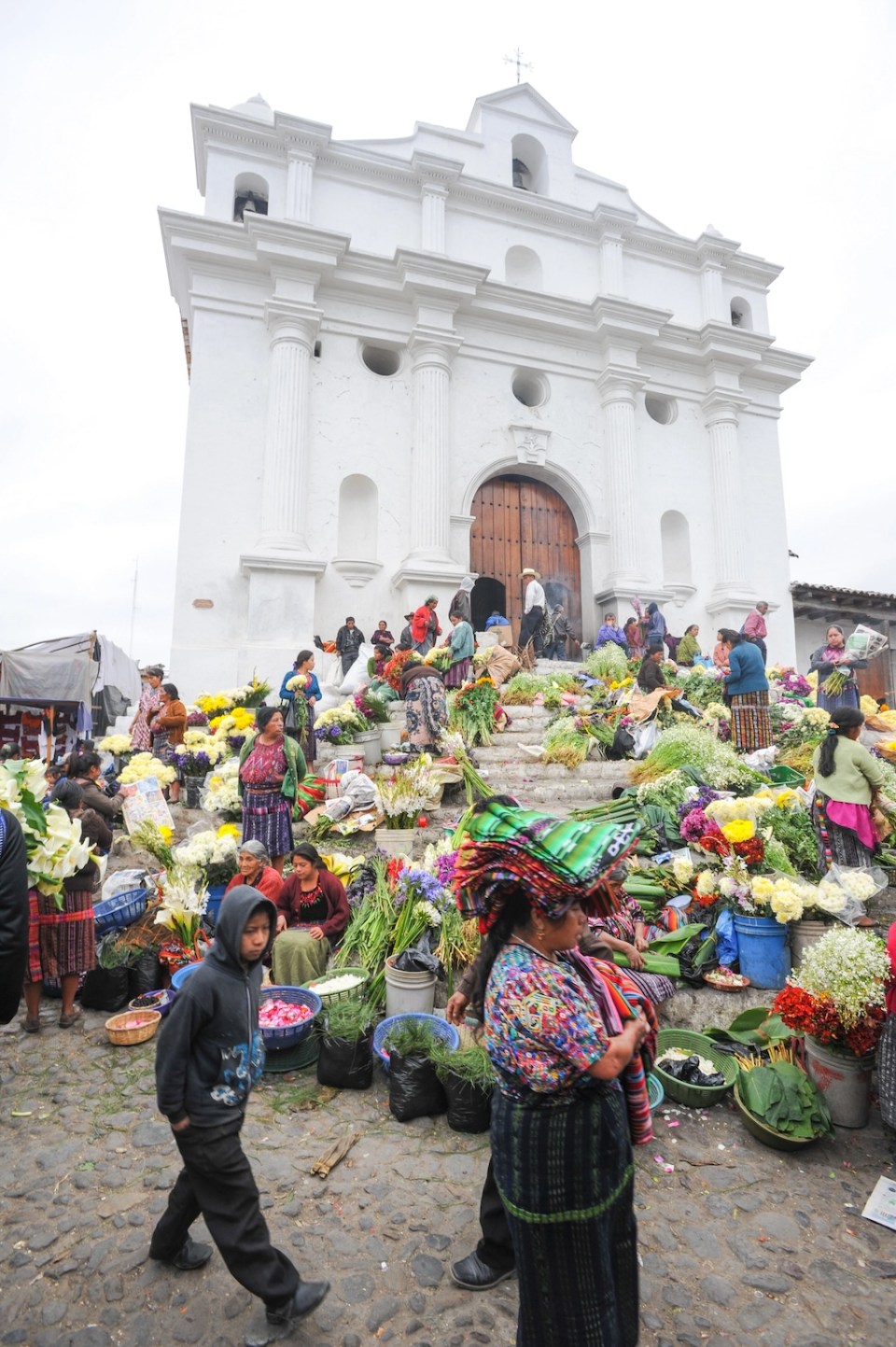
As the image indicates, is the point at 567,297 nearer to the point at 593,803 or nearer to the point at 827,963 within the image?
the point at 593,803

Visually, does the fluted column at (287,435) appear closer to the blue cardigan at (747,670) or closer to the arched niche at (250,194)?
the arched niche at (250,194)

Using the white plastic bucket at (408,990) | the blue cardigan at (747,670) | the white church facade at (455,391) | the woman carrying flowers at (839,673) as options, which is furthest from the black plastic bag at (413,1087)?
the white church facade at (455,391)

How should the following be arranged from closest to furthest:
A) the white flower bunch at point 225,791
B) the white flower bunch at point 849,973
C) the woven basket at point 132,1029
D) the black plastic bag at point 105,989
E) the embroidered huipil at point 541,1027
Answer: the embroidered huipil at point 541,1027
the white flower bunch at point 849,973
the woven basket at point 132,1029
the black plastic bag at point 105,989
the white flower bunch at point 225,791

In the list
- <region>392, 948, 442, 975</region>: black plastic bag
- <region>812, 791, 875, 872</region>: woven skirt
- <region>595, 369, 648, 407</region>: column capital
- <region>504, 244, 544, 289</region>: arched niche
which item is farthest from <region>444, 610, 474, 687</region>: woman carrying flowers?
<region>504, 244, 544, 289</region>: arched niche

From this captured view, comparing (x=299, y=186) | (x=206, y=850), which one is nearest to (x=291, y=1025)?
(x=206, y=850)

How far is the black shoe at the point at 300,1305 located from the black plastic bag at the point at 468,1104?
118 centimetres

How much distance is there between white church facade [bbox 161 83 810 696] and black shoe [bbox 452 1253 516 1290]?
10302mm

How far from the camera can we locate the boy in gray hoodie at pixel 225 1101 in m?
2.36

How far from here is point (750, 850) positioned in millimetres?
4820

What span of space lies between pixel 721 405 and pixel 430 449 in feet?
25.1

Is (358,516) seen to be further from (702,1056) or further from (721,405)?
(702,1056)

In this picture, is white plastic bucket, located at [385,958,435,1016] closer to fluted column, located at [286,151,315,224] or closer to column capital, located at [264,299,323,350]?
column capital, located at [264,299,323,350]

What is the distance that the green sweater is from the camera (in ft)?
15.9

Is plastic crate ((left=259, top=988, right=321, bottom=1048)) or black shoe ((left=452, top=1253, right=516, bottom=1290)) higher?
plastic crate ((left=259, top=988, right=321, bottom=1048))
